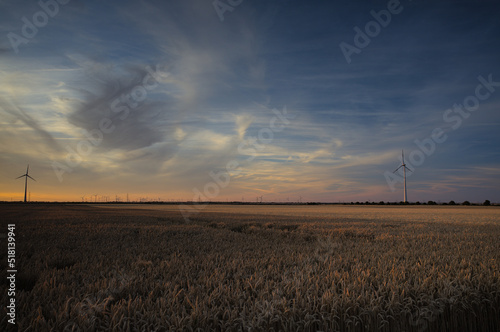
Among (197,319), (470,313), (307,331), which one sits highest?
(197,319)

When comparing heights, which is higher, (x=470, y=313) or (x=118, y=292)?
(x=118, y=292)

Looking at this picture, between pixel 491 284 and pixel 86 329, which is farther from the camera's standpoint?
pixel 491 284

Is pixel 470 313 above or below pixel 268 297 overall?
below

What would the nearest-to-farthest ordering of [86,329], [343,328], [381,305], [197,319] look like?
[86,329], [197,319], [343,328], [381,305]

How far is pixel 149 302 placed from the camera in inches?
182

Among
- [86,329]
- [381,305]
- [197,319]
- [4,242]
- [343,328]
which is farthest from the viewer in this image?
[4,242]

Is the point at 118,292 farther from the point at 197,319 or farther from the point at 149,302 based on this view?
the point at 197,319

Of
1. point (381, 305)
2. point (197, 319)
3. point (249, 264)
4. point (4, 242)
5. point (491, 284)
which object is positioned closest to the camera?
point (197, 319)

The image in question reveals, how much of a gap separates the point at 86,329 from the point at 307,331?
341 cm

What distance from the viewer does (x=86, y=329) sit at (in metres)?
3.80

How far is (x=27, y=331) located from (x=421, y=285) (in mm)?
7533

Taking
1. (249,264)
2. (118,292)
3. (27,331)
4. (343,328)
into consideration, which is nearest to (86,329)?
(27,331)

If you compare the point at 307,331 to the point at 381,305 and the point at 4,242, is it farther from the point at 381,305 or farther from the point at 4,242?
the point at 4,242

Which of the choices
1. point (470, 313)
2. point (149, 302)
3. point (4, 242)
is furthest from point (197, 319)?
point (4, 242)
